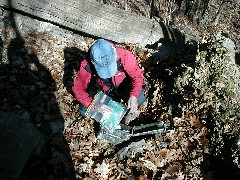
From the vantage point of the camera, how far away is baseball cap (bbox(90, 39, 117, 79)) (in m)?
4.32

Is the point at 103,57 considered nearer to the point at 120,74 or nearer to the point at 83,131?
the point at 120,74

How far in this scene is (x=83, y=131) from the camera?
5.57 metres

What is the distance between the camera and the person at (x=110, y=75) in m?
4.38

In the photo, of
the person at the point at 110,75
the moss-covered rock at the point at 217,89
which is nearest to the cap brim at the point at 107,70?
the person at the point at 110,75

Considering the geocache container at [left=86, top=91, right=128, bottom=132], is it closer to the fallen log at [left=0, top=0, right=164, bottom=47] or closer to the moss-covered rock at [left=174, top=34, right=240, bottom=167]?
the moss-covered rock at [left=174, top=34, right=240, bottom=167]

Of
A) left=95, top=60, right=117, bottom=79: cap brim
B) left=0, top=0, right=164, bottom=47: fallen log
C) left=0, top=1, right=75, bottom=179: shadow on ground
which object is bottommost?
left=0, top=1, right=75, bottom=179: shadow on ground

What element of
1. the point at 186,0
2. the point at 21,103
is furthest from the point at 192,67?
the point at 186,0

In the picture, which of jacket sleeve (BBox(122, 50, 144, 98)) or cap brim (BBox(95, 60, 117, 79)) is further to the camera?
jacket sleeve (BBox(122, 50, 144, 98))

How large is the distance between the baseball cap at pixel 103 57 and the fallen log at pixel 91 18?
3.54 meters

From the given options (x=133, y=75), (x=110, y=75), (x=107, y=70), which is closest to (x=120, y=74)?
(x=133, y=75)

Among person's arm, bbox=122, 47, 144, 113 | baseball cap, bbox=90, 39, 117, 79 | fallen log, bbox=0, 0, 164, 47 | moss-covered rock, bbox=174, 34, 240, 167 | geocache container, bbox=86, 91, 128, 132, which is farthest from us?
fallen log, bbox=0, 0, 164, 47

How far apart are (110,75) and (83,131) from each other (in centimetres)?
145

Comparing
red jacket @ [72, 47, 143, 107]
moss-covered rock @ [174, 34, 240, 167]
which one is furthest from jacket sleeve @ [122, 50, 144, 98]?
moss-covered rock @ [174, 34, 240, 167]

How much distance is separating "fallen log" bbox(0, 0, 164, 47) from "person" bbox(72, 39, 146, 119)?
2.53 m
